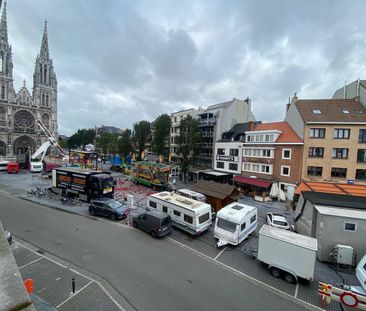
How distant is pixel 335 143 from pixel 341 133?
60.8 inches

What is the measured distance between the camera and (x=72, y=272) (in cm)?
1024

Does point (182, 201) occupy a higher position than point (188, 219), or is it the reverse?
point (182, 201)

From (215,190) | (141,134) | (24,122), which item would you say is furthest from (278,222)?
(24,122)

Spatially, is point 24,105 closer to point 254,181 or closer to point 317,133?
point 254,181

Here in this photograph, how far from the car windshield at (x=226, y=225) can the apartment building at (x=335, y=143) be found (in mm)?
19008

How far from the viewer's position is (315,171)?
2758cm

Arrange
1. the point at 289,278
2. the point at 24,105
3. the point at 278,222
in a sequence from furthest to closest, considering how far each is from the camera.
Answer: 1. the point at 24,105
2. the point at 278,222
3. the point at 289,278

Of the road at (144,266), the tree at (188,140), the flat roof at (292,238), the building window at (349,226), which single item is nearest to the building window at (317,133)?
the building window at (349,226)

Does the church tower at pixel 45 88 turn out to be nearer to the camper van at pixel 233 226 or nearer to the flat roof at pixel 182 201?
the flat roof at pixel 182 201

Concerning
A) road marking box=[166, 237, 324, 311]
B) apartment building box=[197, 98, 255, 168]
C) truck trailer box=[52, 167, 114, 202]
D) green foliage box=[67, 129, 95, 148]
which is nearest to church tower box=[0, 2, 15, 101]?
green foliage box=[67, 129, 95, 148]

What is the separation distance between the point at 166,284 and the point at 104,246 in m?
5.60

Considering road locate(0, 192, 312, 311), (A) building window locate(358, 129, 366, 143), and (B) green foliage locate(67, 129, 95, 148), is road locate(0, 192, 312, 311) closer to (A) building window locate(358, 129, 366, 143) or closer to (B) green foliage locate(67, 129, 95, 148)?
(A) building window locate(358, 129, 366, 143)

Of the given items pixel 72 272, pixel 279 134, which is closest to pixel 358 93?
pixel 279 134

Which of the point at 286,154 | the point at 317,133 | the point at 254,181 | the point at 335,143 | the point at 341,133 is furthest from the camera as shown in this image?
the point at 254,181
